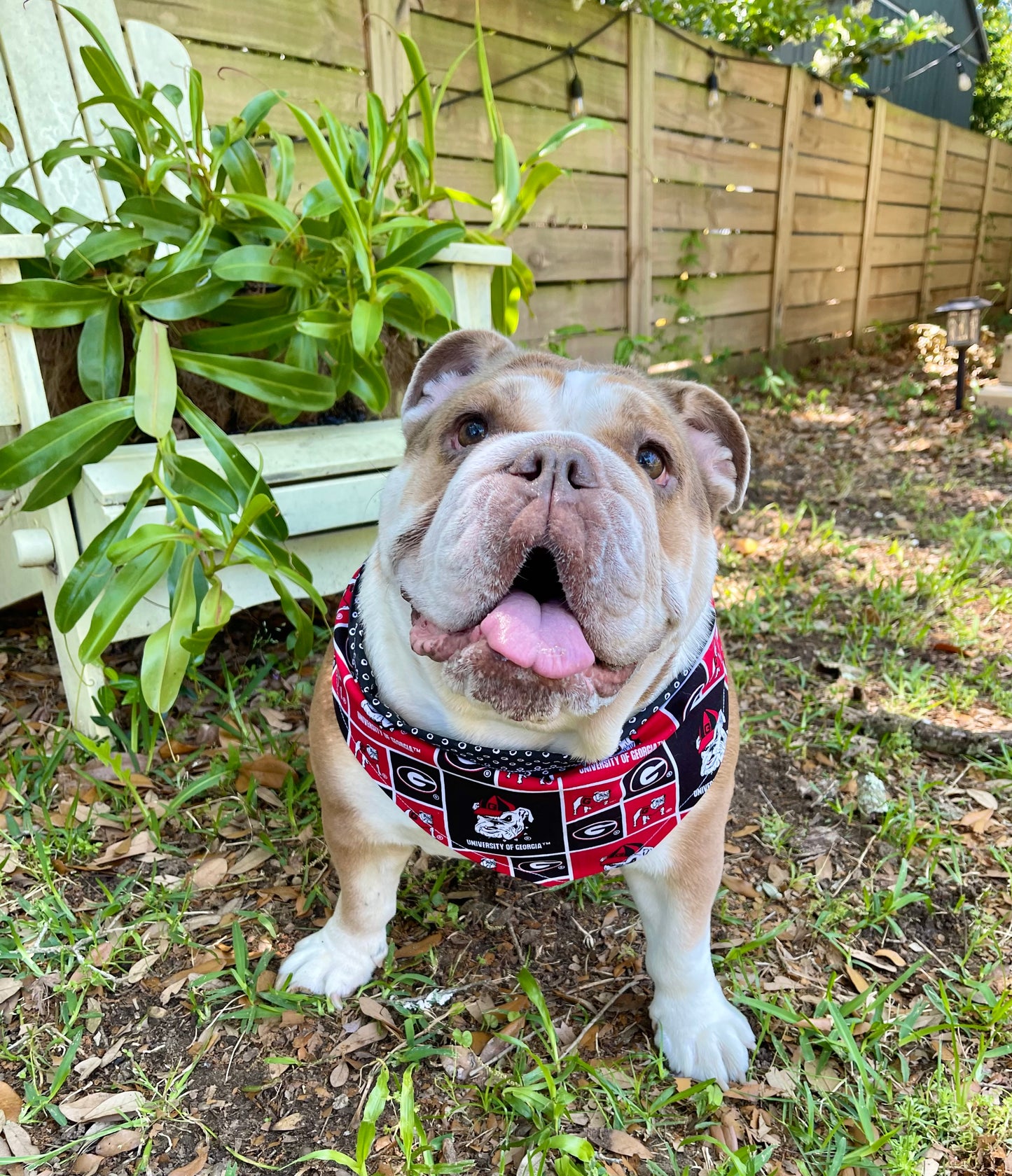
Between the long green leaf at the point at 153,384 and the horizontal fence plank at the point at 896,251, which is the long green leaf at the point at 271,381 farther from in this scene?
the horizontal fence plank at the point at 896,251

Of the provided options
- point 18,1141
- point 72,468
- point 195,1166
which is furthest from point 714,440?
point 18,1141

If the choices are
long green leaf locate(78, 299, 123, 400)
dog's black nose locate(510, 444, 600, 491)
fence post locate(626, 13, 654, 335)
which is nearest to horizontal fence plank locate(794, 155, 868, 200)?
fence post locate(626, 13, 654, 335)

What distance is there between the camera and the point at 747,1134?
5.65 feet

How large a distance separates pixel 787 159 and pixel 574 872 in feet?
26.5

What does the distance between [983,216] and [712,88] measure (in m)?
8.12

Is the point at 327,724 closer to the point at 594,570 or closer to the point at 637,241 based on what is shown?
the point at 594,570

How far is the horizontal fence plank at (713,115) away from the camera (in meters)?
6.42

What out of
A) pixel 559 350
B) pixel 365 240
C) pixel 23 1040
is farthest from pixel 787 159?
pixel 23 1040

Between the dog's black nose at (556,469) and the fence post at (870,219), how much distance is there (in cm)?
971

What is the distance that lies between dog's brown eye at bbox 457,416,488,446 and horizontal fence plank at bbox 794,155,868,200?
7.93 m

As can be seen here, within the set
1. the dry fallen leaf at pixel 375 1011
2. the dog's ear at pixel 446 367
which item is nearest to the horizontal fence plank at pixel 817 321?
the dog's ear at pixel 446 367

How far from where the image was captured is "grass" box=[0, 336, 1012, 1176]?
1.67 m

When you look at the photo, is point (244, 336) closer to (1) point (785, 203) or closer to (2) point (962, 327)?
(2) point (962, 327)

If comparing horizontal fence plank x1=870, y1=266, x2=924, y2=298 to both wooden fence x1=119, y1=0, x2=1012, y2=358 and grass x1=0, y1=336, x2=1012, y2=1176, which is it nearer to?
wooden fence x1=119, y1=0, x2=1012, y2=358
